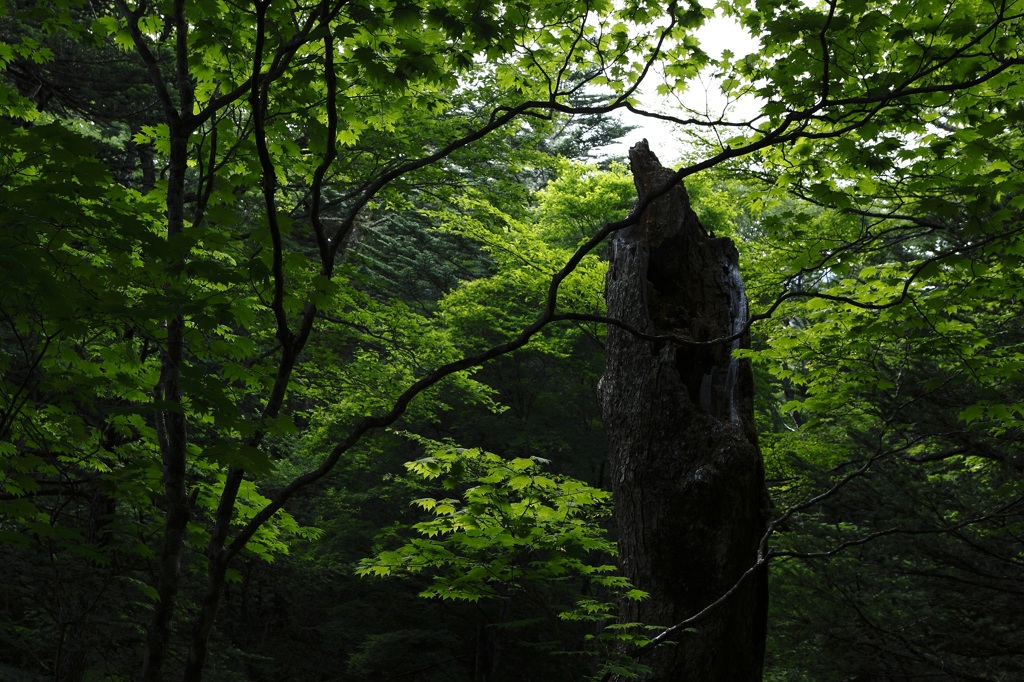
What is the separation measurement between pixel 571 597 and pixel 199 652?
11.0 meters

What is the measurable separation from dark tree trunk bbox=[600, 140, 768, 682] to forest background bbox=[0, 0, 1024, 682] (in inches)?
10.1

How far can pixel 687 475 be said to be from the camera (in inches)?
155

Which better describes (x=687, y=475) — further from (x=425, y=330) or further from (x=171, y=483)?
(x=425, y=330)

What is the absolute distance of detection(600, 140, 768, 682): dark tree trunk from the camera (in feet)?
12.3

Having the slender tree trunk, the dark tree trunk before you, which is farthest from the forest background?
the dark tree trunk

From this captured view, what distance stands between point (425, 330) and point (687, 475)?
237 inches

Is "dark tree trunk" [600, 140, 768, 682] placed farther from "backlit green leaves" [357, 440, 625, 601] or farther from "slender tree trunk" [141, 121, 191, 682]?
"slender tree trunk" [141, 121, 191, 682]

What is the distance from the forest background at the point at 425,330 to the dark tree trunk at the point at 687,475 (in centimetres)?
26

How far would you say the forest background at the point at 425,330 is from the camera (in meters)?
3.04

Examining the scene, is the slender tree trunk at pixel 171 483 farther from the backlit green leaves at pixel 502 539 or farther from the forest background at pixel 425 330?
the backlit green leaves at pixel 502 539

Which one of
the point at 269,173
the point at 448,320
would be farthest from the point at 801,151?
the point at 448,320

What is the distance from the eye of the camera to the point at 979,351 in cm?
603

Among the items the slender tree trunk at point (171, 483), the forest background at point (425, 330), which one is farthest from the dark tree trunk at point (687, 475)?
the slender tree trunk at point (171, 483)

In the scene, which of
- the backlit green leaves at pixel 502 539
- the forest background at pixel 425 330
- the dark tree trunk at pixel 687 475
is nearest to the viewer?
the forest background at pixel 425 330
